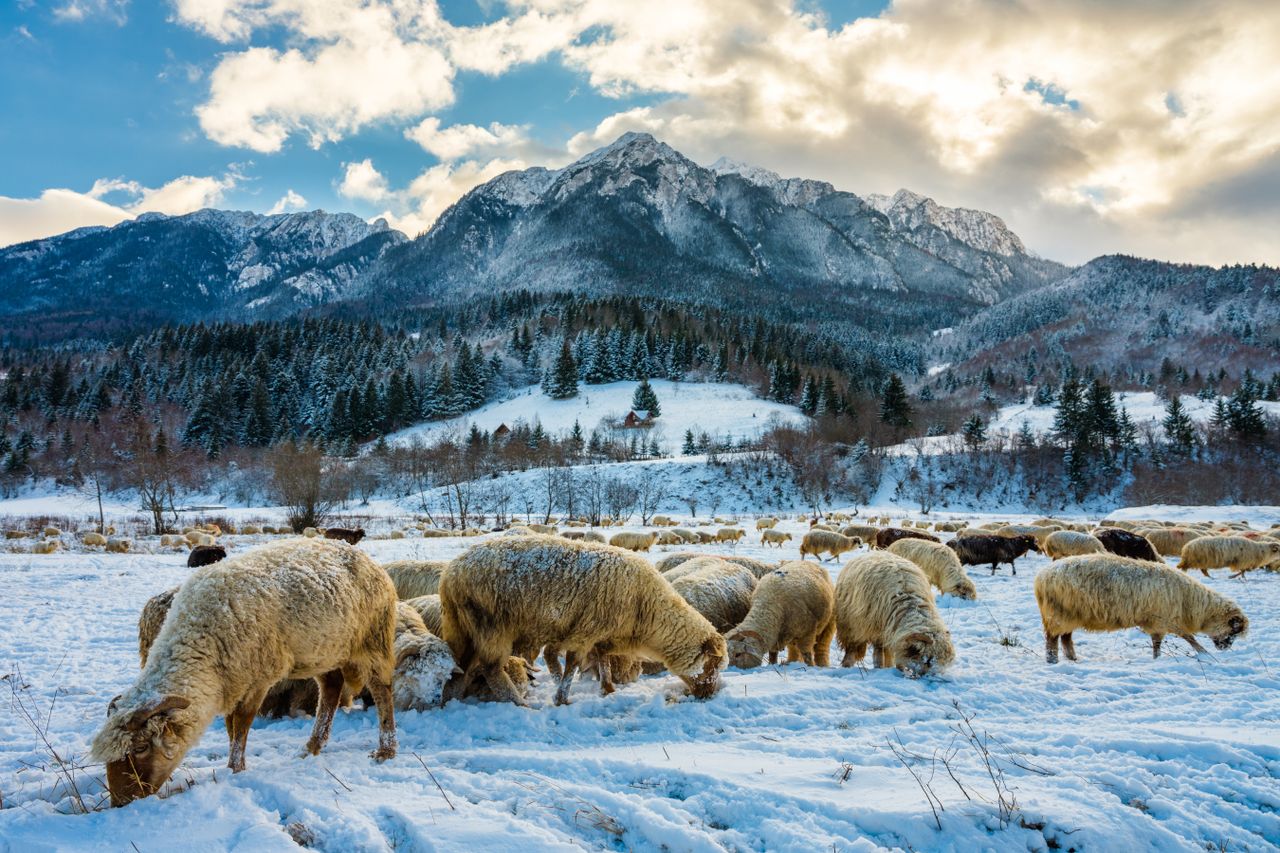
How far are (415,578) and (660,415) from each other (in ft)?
298

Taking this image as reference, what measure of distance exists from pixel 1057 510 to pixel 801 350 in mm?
85671

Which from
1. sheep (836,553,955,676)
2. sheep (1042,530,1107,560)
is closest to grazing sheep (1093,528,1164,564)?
sheep (1042,530,1107,560)

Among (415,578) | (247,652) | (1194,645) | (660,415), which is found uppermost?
(660,415)

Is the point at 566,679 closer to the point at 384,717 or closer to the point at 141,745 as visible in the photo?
the point at 384,717

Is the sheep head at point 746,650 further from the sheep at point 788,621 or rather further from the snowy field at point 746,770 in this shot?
the snowy field at point 746,770

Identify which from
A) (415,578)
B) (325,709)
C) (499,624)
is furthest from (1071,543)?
(325,709)

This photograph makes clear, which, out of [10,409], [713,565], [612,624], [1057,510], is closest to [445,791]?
[612,624]

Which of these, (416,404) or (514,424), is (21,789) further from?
(416,404)

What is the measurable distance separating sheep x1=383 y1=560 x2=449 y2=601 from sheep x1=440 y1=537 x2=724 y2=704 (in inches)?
167

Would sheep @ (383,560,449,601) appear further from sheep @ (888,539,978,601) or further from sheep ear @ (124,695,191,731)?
sheep @ (888,539,978,601)

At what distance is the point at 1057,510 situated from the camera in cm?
7006

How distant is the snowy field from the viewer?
3.99 meters

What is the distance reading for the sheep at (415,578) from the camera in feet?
36.0

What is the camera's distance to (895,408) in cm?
9944
